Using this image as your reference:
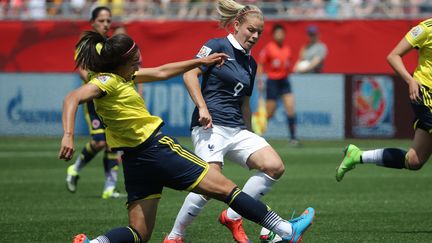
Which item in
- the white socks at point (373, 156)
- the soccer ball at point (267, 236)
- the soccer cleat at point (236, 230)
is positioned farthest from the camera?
the white socks at point (373, 156)

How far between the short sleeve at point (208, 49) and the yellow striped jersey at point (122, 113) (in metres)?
1.39

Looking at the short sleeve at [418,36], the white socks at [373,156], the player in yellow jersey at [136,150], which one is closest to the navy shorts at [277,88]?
the white socks at [373,156]

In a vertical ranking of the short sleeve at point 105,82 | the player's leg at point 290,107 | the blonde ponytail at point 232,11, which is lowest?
the player's leg at point 290,107

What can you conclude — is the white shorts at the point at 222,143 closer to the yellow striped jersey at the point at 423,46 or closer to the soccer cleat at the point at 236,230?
the soccer cleat at the point at 236,230

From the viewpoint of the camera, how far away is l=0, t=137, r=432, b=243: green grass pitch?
9.38 m

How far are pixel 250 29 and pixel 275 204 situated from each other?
3478 millimetres

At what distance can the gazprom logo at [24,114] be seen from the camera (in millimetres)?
23516

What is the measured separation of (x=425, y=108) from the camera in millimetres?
9570

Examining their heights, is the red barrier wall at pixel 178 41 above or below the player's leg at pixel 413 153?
below

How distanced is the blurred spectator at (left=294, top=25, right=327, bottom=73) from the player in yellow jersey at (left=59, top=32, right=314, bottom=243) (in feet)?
51.5

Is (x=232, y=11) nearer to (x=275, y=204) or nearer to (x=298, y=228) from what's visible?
(x=298, y=228)

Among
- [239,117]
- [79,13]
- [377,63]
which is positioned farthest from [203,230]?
[79,13]

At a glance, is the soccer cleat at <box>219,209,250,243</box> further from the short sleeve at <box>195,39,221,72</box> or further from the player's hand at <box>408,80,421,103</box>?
the player's hand at <box>408,80,421,103</box>

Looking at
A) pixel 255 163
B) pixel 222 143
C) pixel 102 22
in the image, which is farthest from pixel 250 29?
pixel 102 22
